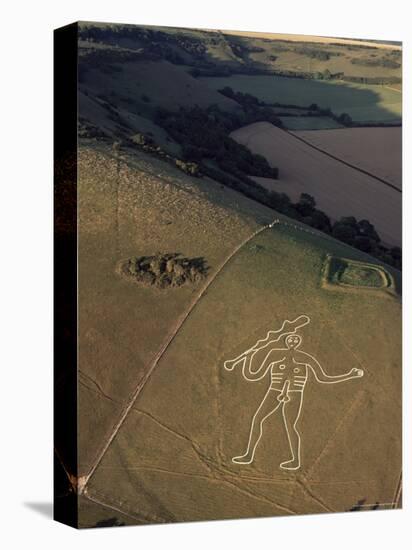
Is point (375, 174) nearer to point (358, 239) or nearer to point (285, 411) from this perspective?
point (358, 239)

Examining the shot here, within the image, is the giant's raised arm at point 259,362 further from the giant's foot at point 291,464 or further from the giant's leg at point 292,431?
the giant's foot at point 291,464

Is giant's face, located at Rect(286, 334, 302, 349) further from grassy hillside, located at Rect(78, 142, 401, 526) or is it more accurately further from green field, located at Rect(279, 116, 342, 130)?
green field, located at Rect(279, 116, 342, 130)

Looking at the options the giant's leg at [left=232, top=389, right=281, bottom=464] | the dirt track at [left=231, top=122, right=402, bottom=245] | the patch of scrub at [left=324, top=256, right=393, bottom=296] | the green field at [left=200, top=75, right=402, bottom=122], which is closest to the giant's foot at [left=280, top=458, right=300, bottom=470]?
the giant's leg at [left=232, top=389, right=281, bottom=464]

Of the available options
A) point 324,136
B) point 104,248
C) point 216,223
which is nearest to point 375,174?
point 324,136

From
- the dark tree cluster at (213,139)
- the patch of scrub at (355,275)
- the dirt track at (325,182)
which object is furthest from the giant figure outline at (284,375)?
the dark tree cluster at (213,139)

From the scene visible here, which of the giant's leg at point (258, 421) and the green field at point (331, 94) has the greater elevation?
the green field at point (331, 94)

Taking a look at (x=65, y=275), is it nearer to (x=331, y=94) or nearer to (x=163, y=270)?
(x=163, y=270)

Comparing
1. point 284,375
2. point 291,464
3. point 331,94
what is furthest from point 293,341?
point 331,94
